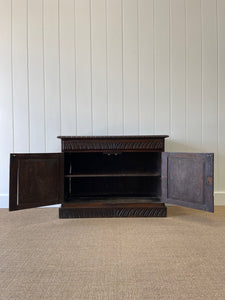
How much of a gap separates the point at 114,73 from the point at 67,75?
0.50 m

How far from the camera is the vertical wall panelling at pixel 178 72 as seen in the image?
8.09 ft

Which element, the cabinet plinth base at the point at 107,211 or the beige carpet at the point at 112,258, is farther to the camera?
the cabinet plinth base at the point at 107,211

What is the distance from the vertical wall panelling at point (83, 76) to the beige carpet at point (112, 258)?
1033 mm

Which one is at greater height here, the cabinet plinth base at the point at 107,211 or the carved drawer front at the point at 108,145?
the carved drawer front at the point at 108,145

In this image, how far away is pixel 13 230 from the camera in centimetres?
176

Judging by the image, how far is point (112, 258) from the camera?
129 cm

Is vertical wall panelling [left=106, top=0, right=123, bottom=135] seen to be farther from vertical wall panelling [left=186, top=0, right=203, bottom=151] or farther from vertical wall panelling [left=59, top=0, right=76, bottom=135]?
vertical wall panelling [left=186, top=0, right=203, bottom=151]

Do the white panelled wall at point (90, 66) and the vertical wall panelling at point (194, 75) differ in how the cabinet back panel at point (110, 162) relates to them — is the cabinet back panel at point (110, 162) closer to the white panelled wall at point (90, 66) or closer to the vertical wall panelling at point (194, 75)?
the white panelled wall at point (90, 66)

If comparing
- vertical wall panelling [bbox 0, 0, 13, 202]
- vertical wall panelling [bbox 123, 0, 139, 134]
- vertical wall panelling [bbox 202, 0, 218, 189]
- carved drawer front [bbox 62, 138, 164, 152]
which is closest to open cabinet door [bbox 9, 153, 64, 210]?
carved drawer front [bbox 62, 138, 164, 152]

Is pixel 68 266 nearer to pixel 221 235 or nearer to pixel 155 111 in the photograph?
pixel 221 235

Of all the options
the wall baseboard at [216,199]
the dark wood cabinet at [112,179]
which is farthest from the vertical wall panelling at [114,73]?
the wall baseboard at [216,199]

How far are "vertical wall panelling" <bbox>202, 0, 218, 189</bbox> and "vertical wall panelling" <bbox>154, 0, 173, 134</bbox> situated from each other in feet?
1.26

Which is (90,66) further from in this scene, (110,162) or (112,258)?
(112,258)

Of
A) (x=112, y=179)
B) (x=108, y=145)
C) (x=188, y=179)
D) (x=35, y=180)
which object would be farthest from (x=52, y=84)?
(x=188, y=179)
